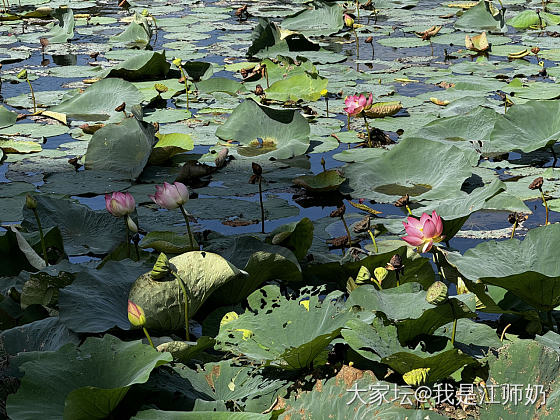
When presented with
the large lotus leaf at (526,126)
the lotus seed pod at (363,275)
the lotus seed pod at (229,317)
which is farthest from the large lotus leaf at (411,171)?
the lotus seed pod at (229,317)

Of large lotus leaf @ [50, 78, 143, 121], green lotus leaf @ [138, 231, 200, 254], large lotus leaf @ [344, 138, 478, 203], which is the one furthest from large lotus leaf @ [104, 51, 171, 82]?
green lotus leaf @ [138, 231, 200, 254]

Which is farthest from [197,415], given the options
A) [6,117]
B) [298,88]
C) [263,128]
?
[298,88]

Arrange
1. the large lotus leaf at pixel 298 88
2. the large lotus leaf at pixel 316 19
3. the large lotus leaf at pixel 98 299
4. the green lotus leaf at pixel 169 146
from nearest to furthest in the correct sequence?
1. the large lotus leaf at pixel 98 299
2. the green lotus leaf at pixel 169 146
3. the large lotus leaf at pixel 298 88
4. the large lotus leaf at pixel 316 19

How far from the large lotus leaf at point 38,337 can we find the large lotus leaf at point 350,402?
1.90 feet

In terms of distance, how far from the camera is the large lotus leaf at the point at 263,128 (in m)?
3.38

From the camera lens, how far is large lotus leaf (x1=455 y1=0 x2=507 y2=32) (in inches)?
→ 227

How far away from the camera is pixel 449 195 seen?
274 centimetres

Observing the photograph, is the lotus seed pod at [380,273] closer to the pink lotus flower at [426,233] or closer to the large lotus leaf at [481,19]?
the pink lotus flower at [426,233]

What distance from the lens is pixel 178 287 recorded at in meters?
1.75

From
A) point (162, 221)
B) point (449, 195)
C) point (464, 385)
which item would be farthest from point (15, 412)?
point (449, 195)

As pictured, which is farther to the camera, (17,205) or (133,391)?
(17,205)

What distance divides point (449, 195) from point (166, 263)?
1383mm

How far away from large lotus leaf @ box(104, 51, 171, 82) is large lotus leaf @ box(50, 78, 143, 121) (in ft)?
1.59

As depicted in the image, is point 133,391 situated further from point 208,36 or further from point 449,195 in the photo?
point 208,36
